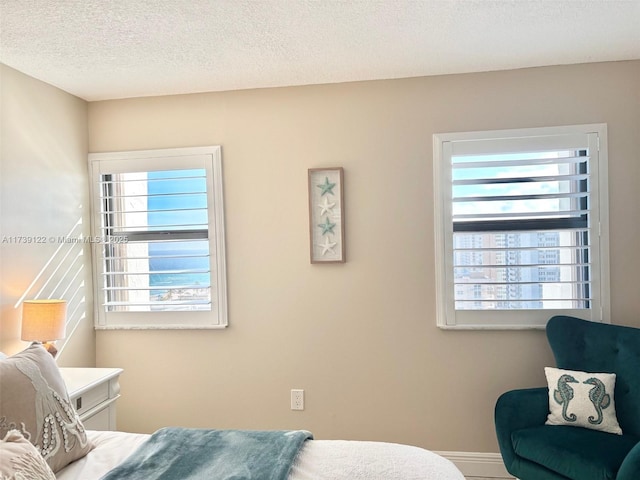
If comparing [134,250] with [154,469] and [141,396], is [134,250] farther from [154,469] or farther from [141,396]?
[154,469]

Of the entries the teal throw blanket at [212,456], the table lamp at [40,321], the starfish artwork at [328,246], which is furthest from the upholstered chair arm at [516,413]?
the table lamp at [40,321]

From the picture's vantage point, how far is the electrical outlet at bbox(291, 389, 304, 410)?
3.08m

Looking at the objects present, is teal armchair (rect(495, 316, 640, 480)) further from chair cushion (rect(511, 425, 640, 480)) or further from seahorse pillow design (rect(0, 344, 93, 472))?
seahorse pillow design (rect(0, 344, 93, 472))

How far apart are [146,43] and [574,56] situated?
2295 mm

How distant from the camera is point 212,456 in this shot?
5.53ft

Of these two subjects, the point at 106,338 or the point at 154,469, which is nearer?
the point at 154,469

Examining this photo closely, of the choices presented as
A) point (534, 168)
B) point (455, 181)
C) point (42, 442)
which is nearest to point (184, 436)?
point (42, 442)

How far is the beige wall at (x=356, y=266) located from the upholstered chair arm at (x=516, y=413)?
0.36 meters

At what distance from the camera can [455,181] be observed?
290 centimetres

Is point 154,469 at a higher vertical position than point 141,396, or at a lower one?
higher

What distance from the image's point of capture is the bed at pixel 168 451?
1.57 m

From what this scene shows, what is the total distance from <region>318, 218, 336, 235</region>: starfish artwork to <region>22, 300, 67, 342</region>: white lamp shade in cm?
155

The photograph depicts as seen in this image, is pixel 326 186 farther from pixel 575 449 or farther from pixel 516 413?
pixel 575 449

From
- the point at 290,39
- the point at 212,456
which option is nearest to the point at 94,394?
the point at 212,456
